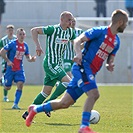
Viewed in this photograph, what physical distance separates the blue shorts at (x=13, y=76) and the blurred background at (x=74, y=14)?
1639 cm

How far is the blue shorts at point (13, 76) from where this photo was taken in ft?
51.4

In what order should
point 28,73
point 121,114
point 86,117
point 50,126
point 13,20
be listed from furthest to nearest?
point 13,20, point 28,73, point 121,114, point 50,126, point 86,117

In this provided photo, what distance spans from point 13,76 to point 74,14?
20792mm

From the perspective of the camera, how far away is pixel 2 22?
115 feet

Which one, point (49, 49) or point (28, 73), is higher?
point (49, 49)

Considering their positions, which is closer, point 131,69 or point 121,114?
point 121,114

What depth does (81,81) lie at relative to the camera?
8.81m

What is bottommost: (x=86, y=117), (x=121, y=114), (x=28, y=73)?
(x=28, y=73)

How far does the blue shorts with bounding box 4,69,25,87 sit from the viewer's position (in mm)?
15664

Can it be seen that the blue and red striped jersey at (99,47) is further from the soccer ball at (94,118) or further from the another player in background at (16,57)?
the another player in background at (16,57)

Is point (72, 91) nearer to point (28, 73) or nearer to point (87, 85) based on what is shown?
point (87, 85)

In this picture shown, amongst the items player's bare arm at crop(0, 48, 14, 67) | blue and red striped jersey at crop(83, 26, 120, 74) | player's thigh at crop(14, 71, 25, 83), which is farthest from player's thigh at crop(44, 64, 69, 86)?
player's thigh at crop(14, 71, 25, 83)

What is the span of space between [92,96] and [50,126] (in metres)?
1.95

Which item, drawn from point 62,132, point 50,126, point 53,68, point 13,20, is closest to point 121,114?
point 53,68
